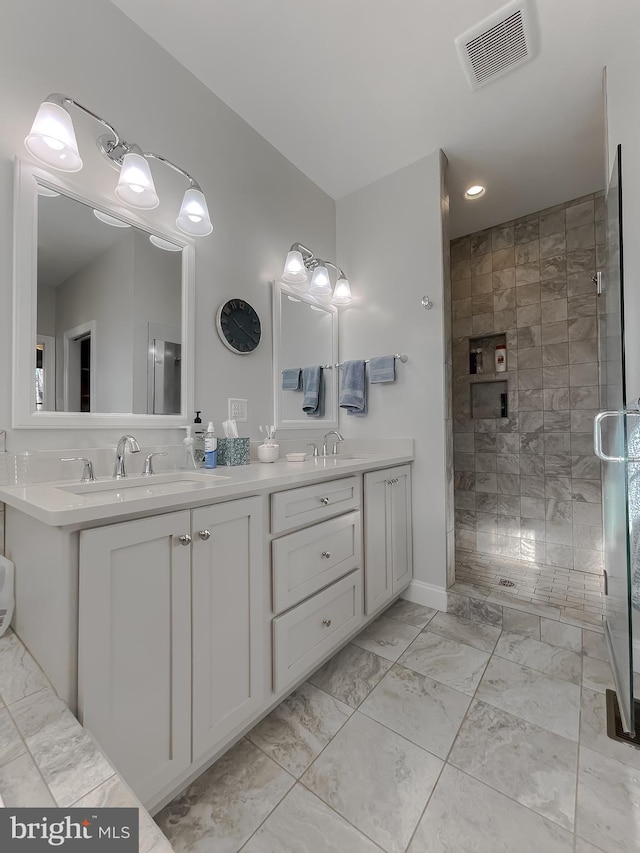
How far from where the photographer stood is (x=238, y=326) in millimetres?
1874

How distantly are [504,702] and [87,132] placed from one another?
2606mm

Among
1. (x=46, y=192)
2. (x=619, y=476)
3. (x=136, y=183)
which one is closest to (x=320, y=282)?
(x=136, y=183)

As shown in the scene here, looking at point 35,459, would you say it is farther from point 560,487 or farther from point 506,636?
point 560,487

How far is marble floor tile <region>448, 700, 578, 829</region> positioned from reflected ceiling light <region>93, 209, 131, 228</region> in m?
2.19

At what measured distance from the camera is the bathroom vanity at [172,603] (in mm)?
786

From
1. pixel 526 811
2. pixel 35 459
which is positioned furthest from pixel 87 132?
pixel 526 811

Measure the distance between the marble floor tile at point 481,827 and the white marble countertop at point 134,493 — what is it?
975mm

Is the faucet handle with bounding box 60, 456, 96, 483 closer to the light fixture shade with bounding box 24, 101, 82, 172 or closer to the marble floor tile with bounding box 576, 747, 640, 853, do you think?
the light fixture shade with bounding box 24, 101, 82, 172

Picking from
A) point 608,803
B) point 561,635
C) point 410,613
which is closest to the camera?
point 608,803

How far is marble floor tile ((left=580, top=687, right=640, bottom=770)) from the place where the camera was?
3.73 ft

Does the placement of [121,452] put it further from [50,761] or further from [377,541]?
[377,541]

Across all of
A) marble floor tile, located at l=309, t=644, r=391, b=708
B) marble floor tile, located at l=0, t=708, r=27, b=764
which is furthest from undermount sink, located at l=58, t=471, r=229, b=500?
marble floor tile, located at l=309, t=644, r=391, b=708

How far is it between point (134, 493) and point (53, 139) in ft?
3.80

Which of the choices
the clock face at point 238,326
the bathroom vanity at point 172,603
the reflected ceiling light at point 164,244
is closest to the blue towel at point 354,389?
the clock face at point 238,326
